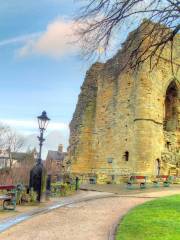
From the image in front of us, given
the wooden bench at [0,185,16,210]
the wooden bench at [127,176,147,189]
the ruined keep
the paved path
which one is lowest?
the paved path

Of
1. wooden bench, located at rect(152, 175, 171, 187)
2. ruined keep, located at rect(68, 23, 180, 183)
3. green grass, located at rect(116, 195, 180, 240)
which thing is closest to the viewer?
green grass, located at rect(116, 195, 180, 240)

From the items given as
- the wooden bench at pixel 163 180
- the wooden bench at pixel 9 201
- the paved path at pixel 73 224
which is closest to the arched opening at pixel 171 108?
the wooden bench at pixel 163 180

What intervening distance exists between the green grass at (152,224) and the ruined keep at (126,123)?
13.8 m

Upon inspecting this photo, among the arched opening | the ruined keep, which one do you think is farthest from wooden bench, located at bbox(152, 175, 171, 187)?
the arched opening

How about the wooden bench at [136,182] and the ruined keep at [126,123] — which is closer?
the wooden bench at [136,182]

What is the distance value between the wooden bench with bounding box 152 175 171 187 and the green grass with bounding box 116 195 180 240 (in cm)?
1078

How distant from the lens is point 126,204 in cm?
1397

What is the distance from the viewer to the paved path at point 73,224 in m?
8.03

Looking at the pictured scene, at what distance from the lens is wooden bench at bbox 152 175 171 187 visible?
22938mm

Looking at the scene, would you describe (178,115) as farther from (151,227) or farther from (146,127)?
(151,227)

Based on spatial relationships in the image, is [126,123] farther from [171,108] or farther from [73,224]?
[73,224]

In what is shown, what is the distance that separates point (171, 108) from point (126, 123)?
5.74m

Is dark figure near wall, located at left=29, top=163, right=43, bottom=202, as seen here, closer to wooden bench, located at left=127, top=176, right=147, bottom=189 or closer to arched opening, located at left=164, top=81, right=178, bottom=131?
wooden bench, located at left=127, top=176, right=147, bottom=189

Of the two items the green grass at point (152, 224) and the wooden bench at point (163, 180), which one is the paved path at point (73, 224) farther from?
the wooden bench at point (163, 180)
